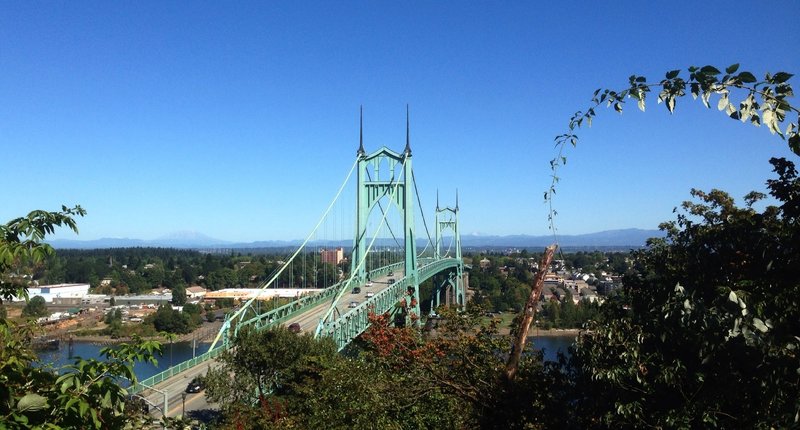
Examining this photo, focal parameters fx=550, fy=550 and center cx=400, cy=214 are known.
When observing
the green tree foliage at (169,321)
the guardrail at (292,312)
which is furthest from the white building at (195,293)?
the guardrail at (292,312)

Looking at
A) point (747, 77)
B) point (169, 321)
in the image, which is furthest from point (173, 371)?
point (169, 321)

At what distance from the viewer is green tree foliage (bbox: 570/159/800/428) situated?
161cm

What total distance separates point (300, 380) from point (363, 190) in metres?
14.9

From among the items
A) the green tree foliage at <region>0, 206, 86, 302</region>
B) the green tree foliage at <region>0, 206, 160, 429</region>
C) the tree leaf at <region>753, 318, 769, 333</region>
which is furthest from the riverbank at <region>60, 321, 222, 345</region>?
the tree leaf at <region>753, 318, 769, 333</region>

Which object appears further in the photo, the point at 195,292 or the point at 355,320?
the point at 195,292

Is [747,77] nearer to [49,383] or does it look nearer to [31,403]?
[31,403]

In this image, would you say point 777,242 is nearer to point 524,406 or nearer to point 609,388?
point 609,388

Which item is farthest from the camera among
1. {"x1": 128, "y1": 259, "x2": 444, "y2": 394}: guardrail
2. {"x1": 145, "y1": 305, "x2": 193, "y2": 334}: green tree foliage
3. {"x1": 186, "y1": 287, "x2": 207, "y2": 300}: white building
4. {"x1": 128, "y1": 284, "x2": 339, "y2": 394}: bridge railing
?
{"x1": 186, "y1": 287, "x2": 207, "y2": 300}: white building

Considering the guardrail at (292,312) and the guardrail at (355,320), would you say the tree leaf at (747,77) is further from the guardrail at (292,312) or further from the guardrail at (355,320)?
Answer: the guardrail at (355,320)

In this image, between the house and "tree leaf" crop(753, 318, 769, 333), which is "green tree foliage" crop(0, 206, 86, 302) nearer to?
"tree leaf" crop(753, 318, 769, 333)

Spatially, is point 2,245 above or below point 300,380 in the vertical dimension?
above

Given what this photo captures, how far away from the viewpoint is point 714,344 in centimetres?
170

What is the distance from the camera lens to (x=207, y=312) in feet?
139

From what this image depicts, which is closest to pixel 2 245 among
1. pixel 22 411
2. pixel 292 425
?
pixel 22 411
